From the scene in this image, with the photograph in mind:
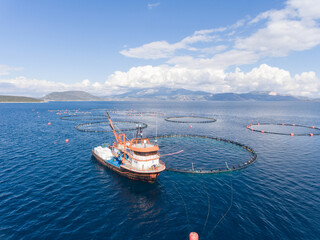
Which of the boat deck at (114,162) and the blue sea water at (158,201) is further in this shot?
the boat deck at (114,162)

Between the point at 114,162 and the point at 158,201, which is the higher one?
the point at 114,162

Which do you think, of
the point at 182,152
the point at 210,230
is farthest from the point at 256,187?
the point at 182,152

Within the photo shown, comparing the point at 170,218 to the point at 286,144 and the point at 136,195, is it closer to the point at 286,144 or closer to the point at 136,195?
the point at 136,195

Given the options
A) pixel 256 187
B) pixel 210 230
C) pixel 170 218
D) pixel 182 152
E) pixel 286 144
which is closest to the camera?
pixel 210 230

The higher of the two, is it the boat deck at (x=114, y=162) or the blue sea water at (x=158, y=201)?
the boat deck at (x=114, y=162)

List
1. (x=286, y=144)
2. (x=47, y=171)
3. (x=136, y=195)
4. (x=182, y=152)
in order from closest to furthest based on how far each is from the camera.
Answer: (x=136, y=195) < (x=47, y=171) < (x=182, y=152) < (x=286, y=144)

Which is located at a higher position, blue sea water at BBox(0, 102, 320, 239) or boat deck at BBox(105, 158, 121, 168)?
boat deck at BBox(105, 158, 121, 168)

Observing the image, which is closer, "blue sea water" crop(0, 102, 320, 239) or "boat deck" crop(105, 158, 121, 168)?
"blue sea water" crop(0, 102, 320, 239)

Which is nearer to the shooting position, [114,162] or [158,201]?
[158,201]

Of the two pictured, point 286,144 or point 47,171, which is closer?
point 47,171

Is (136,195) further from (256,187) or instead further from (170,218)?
(256,187)
